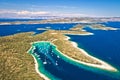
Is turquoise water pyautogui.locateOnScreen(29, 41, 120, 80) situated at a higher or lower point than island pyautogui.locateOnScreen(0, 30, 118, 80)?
lower

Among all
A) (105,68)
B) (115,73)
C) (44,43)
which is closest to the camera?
(115,73)

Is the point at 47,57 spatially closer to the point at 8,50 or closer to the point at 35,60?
the point at 35,60

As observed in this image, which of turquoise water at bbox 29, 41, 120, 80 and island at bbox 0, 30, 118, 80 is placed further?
turquoise water at bbox 29, 41, 120, 80

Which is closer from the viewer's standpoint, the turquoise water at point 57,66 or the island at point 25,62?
the island at point 25,62

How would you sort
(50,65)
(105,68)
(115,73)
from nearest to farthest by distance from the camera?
(115,73), (105,68), (50,65)

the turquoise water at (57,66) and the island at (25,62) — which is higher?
the island at (25,62)

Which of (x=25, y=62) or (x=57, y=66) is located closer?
(x=57, y=66)

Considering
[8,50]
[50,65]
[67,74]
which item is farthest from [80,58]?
[8,50]

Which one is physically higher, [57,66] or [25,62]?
[25,62]

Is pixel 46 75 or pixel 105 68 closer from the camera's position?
pixel 46 75

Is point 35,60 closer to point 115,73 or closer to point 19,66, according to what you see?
point 19,66
